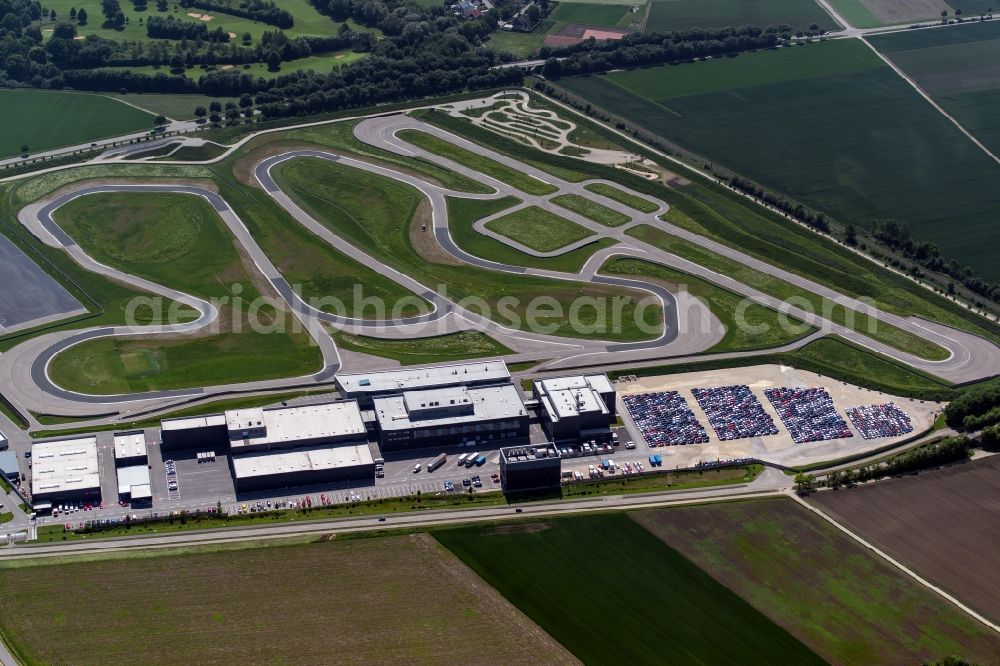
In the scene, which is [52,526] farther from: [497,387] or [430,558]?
[497,387]

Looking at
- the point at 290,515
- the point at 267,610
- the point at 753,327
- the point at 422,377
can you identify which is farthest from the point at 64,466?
the point at 753,327

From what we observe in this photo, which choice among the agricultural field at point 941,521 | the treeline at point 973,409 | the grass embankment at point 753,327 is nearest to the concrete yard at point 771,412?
the treeline at point 973,409

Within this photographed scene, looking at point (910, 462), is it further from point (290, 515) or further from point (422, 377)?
point (290, 515)

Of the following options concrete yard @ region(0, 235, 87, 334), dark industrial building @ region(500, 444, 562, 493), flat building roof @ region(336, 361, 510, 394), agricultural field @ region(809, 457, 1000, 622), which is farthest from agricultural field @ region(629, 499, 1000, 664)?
concrete yard @ region(0, 235, 87, 334)

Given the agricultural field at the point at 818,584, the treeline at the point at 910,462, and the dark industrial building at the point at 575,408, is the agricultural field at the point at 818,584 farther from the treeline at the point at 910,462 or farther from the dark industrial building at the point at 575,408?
the dark industrial building at the point at 575,408

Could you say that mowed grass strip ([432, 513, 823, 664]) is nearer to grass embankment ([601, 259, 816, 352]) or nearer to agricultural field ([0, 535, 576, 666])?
agricultural field ([0, 535, 576, 666])

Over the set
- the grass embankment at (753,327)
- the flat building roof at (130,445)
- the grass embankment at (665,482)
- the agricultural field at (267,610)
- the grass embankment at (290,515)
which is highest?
the grass embankment at (753,327)
